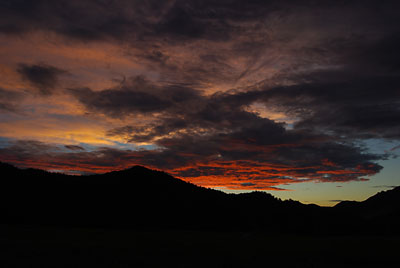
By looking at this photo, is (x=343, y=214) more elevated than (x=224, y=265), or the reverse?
(x=343, y=214)

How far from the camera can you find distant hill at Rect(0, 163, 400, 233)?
446 ft

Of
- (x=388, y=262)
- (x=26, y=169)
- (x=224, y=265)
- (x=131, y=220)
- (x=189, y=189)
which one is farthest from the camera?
(x=189, y=189)

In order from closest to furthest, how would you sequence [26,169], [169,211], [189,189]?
[169,211] → [26,169] → [189,189]

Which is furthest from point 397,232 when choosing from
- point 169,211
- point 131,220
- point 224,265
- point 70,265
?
point 70,265

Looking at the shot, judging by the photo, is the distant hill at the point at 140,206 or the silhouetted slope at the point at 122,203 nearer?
the silhouetted slope at the point at 122,203

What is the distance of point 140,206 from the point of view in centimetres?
15725

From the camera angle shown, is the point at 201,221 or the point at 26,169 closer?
the point at 201,221

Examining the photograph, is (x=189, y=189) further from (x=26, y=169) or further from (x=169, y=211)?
(x=26, y=169)

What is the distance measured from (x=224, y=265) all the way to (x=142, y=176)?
169 m

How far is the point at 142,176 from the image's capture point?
199 m

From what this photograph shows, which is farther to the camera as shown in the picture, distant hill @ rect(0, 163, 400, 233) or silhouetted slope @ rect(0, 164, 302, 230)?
distant hill @ rect(0, 163, 400, 233)

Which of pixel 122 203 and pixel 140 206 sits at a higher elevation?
pixel 122 203

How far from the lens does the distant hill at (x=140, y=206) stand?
136 m

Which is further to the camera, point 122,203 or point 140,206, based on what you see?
point 140,206
